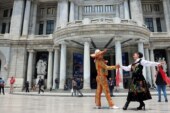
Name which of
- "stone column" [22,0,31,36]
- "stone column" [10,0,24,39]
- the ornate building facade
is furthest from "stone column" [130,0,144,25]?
"stone column" [10,0,24,39]

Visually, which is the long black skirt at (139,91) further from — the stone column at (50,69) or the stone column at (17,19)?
the stone column at (17,19)

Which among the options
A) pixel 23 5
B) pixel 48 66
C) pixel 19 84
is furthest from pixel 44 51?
pixel 23 5

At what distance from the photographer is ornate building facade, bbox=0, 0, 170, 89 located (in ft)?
77.8

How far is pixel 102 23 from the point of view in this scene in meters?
23.0

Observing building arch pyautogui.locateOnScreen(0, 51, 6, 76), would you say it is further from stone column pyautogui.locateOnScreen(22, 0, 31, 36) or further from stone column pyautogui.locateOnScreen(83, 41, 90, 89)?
stone column pyautogui.locateOnScreen(83, 41, 90, 89)

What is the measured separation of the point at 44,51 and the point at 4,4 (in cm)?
1426

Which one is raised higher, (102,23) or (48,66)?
(102,23)

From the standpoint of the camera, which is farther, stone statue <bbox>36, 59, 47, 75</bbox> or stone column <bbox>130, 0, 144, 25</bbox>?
stone column <bbox>130, 0, 144, 25</bbox>

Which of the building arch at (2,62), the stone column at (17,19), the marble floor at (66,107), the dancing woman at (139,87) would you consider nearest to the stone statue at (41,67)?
the building arch at (2,62)

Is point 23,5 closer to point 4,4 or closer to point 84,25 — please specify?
point 4,4

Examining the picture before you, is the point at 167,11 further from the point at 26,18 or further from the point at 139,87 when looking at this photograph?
the point at 139,87

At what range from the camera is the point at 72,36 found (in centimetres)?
2386

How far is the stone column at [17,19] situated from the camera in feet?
109

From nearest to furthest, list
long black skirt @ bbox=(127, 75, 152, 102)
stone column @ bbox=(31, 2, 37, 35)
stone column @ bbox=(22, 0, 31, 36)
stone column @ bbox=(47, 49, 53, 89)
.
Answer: long black skirt @ bbox=(127, 75, 152, 102) < stone column @ bbox=(47, 49, 53, 89) < stone column @ bbox=(22, 0, 31, 36) < stone column @ bbox=(31, 2, 37, 35)
